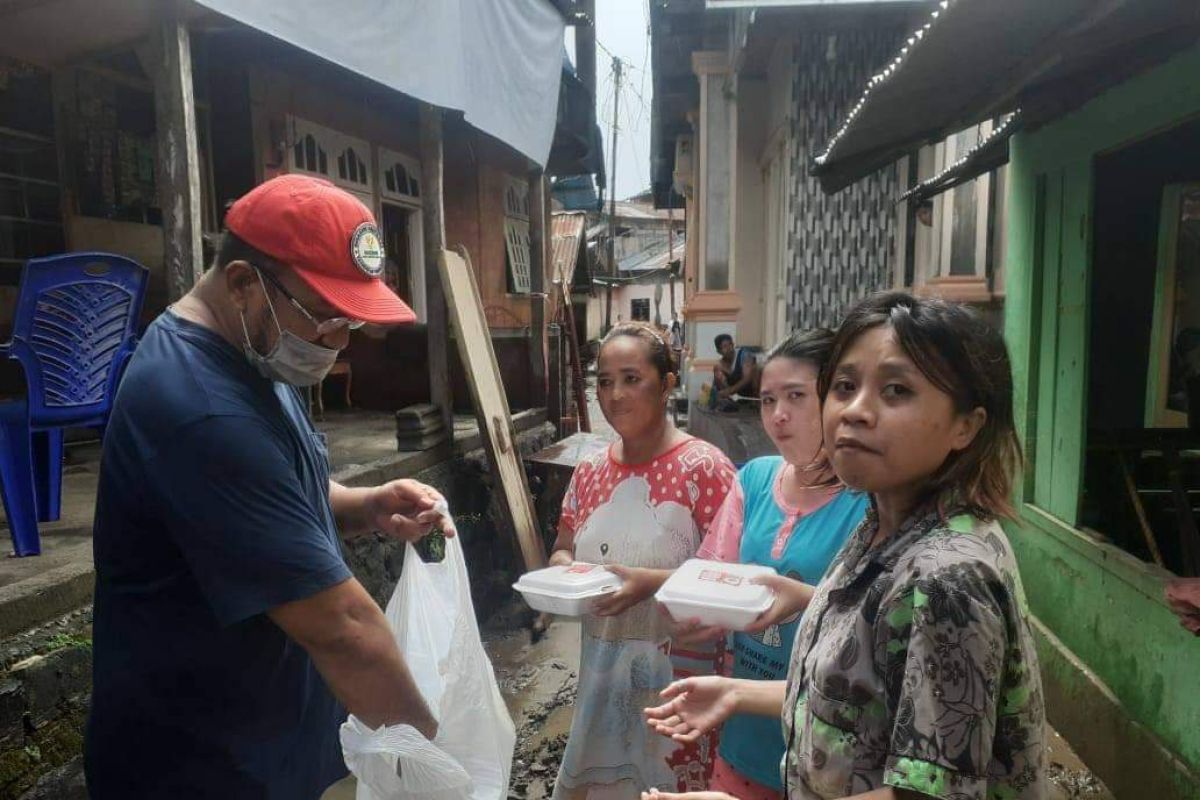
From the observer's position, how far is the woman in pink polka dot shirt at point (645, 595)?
7.16 feet

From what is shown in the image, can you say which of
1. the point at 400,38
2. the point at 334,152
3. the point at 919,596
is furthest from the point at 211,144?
the point at 919,596

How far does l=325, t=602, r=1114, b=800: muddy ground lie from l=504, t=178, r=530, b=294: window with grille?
5909mm

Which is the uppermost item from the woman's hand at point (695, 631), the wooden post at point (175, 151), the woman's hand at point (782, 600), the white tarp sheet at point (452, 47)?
the white tarp sheet at point (452, 47)

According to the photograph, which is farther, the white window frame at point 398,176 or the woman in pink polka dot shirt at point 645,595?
the white window frame at point 398,176

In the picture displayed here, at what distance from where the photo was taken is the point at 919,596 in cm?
94

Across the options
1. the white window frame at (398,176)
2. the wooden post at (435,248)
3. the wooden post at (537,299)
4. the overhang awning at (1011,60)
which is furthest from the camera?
the white window frame at (398,176)

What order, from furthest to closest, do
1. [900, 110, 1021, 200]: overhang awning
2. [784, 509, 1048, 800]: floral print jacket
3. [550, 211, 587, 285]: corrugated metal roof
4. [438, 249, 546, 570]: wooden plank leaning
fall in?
[550, 211, 587, 285]: corrugated metal roof → [438, 249, 546, 570]: wooden plank leaning → [900, 110, 1021, 200]: overhang awning → [784, 509, 1048, 800]: floral print jacket

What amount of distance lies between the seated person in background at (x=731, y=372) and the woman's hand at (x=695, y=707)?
765cm

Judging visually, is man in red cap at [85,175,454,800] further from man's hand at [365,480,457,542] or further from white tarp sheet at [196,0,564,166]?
white tarp sheet at [196,0,564,166]

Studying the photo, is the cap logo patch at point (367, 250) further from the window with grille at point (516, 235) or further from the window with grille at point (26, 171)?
the window with grille at point (516, 235)

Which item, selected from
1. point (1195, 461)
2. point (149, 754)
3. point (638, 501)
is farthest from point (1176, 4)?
point (149, 754)

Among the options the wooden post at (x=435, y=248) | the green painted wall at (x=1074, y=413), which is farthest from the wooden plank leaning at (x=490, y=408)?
the green painted wall at (x=1074, y=413)

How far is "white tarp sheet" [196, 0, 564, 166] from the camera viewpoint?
11.3 ft

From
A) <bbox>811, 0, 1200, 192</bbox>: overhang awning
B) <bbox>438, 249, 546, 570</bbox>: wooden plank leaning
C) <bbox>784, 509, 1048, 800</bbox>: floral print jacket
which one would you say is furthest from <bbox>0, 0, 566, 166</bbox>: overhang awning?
<bbox>784, 509, 1048, 800</bbox>: floral print jacket
